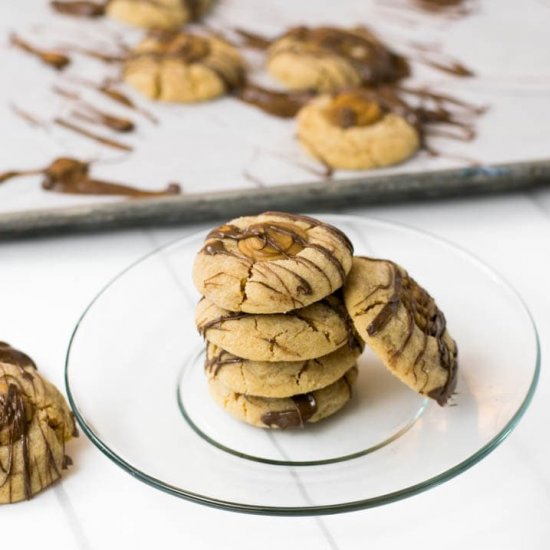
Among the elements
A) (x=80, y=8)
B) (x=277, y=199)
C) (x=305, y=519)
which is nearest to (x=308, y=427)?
(x=305, y=519)

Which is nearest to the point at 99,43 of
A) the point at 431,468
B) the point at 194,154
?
the point at 194,154

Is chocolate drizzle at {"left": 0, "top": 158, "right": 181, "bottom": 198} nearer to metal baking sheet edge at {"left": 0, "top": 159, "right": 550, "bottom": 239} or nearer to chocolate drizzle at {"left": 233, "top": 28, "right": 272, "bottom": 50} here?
metal baking sheet edge at {"left": 0, "top": 159, "right": 550, "bottom": 239}

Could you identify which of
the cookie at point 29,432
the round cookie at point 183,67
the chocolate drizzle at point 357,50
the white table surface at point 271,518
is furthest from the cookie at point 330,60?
the cookie at point 29,432

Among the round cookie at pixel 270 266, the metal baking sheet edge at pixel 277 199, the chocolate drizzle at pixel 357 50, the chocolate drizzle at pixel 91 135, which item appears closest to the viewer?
the round cookie at pixel 270 266

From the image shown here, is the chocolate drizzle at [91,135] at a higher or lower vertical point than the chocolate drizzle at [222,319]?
lower

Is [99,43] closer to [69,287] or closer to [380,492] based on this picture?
[69,287]

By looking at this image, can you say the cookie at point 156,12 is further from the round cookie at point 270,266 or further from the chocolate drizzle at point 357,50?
the round cookie at point 270,266

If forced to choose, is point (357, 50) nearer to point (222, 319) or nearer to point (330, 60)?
point (330, 60)
